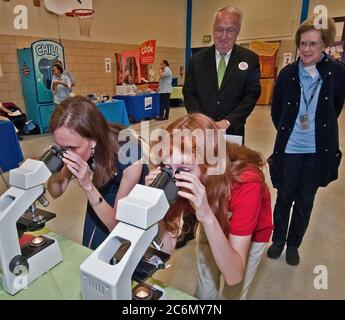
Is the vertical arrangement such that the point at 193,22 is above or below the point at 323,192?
above

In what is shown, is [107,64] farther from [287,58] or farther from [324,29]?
[324,29]

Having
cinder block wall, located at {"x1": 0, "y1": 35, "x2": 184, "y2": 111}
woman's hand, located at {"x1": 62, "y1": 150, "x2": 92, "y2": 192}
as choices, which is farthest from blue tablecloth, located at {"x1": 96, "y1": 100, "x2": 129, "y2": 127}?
woman's hand, located at {"x1": 62, "y1": 150, "x2": 92, "y2": 192}

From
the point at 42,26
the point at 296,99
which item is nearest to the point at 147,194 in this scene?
the point at 296,99

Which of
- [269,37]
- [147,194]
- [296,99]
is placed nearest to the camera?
[147,194]

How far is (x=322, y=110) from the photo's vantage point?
1.58 m

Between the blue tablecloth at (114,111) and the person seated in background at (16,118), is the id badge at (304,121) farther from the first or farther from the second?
the person seated in background at (16,118)

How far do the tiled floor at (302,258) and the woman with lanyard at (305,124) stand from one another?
0.14 metres

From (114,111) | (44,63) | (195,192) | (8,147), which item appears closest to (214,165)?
(195,192)

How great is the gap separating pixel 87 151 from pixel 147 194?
624 millimetres

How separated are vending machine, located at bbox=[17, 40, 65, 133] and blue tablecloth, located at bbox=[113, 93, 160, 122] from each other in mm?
1359

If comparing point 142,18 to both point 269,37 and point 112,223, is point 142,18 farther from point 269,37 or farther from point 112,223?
point 112,223

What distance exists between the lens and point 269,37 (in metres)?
8.16
